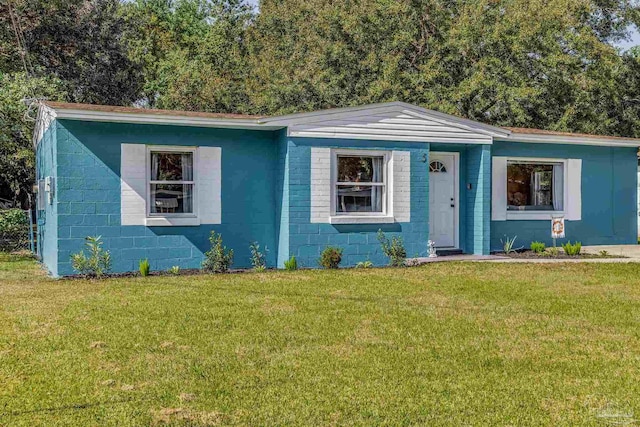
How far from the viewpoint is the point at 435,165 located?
13.4 meters

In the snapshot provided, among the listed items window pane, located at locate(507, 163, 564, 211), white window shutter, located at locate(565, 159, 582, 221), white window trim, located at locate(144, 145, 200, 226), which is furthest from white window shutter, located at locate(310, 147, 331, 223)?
white window shutter, located at locate(565, 159, 582, 221)

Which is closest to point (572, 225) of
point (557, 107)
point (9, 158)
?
point (557, 107)

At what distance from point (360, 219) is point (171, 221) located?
134 inches

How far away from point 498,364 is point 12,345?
4143 mm

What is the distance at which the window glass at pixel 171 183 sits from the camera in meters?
11.1

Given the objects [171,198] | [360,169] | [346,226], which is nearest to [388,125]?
[360,169]

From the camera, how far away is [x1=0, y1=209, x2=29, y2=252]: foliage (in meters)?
17.0

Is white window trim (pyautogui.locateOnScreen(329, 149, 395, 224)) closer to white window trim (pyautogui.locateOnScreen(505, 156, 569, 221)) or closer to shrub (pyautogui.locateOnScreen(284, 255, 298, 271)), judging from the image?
shrub (pyautogui.locateOnScreen(284, 255, 298, 271))

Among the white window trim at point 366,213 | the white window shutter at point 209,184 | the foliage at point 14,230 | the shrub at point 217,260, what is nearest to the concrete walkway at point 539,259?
the white window trim at point 366,213

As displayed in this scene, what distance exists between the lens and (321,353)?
17.5 feet

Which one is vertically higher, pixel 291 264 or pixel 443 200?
pixel 443 200

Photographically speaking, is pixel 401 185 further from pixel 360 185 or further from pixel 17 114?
pixel 17 114

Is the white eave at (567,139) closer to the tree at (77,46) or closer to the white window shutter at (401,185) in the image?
the white window shutter at (401,185)

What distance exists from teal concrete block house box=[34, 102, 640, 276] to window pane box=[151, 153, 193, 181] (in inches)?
0.7
